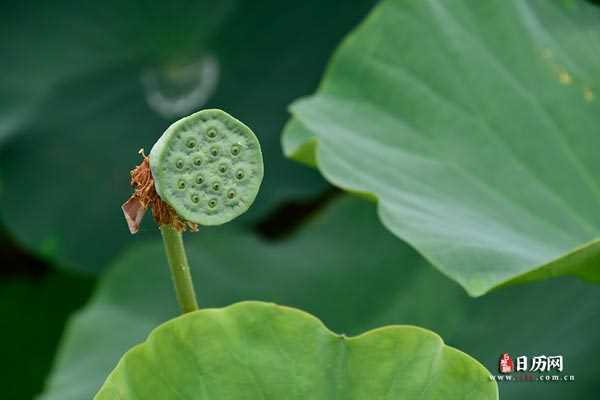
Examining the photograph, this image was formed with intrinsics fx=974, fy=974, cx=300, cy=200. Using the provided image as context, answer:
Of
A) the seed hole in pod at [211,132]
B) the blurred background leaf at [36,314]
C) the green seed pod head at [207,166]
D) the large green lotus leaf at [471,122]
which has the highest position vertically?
the seed hole in pod at [211,132]

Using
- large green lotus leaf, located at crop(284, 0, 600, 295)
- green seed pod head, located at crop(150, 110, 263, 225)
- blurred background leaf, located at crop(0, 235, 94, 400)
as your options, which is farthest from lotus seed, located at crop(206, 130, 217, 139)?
blurred background leaf, located at crop(0, 235, 94, 400)

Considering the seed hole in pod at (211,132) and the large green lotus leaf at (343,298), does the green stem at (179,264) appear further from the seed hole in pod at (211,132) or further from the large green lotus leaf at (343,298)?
the large green lotus leaf at (343,298)

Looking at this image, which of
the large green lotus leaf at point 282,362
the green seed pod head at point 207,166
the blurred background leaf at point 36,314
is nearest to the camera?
the green seed pod head at point 207,166

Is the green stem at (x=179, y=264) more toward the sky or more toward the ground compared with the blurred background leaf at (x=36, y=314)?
more toward the sky

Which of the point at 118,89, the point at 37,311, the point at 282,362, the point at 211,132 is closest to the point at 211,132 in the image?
the point at 211,132

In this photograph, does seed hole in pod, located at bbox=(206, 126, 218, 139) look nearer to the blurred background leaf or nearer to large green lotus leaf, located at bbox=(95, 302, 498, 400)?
large green lotus leaf, located at bbox=(95, 302, 498, 400)

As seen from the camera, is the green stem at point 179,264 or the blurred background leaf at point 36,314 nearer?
the green stem at point 179,264

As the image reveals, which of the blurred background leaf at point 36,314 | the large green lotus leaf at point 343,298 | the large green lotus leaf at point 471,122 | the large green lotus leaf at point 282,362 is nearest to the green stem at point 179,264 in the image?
the large green lotus leaf at point 282,362
